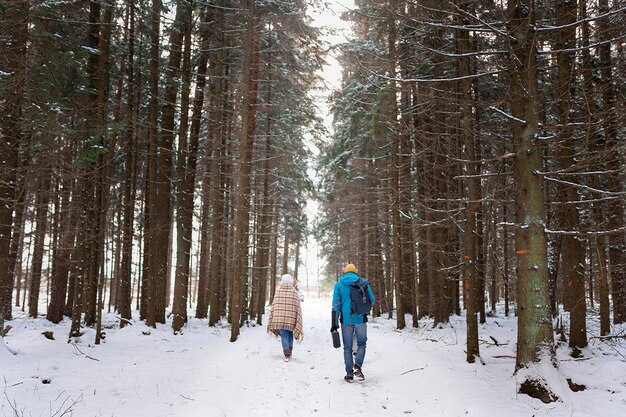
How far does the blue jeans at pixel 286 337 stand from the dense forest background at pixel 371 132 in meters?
2.34

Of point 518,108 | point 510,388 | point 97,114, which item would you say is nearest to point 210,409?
point 510,388

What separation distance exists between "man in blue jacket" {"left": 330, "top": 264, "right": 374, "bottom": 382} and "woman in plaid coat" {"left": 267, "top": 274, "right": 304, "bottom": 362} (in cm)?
215

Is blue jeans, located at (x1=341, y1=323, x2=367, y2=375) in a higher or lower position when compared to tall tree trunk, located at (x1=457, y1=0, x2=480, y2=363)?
lower

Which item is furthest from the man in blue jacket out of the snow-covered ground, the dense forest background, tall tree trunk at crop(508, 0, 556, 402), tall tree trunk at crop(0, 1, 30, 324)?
tall tree trunk at crop(0, 1, 30, 324)

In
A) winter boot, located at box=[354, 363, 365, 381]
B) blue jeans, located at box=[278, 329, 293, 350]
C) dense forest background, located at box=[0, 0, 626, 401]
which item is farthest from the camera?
blue jeans, located at box=[278, 329, 293, 350]

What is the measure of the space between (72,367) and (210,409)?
3.65m

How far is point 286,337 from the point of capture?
31.4ft

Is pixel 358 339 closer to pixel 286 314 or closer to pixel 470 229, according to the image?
pixel 286 314

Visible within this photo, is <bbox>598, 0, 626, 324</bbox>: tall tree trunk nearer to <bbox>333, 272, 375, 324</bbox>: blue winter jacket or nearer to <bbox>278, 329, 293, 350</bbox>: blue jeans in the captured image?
<bbox>333, 272, 375, 324</bbox>: blue winter jacket

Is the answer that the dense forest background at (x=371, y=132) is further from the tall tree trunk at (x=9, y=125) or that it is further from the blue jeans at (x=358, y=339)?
the blue jeans at (x=358, y=339)

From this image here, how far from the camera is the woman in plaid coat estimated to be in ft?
31.3

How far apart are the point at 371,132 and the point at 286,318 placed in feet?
26.7

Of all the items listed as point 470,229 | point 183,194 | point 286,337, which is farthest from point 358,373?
point 183,194

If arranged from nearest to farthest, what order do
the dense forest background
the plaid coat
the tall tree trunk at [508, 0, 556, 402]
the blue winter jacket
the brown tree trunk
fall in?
the tall tree trunk at [508, 0, 556, 402]
the dense forest background
the blue winter jacket
the plaid coat
the brown tree trunk
